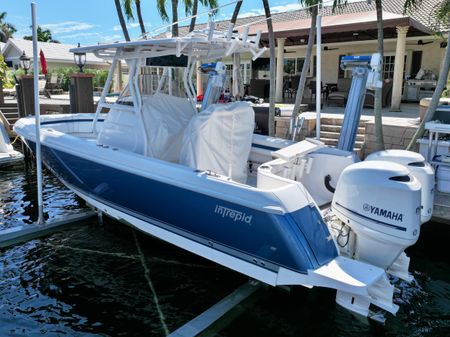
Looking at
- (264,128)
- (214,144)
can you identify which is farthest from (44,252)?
(264,128)

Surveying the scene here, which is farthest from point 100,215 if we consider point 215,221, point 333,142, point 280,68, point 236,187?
point 280,68

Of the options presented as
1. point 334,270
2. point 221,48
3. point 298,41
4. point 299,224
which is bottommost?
point 334,270

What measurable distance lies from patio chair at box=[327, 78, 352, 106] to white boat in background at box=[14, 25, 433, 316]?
728 cm

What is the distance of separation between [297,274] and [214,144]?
1.62 metres

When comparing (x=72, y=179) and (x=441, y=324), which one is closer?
(x=441, y=324)

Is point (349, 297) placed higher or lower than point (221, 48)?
lower

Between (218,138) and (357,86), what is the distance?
64.3 inches

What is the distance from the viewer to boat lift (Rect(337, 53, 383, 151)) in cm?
413

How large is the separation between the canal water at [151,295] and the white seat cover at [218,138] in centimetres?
109

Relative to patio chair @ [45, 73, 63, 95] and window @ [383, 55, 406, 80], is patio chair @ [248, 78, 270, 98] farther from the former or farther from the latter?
patio chair @ [45, 73, 63, 95]

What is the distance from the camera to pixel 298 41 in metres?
14.3

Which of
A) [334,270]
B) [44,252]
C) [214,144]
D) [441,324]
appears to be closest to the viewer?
[334,270]

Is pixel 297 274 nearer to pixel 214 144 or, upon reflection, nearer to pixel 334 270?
pixel 334 270

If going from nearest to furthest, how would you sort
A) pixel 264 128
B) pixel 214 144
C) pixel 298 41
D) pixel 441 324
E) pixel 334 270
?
pixel 334 270
pixel 441 324
pixel 214 144
pixel 264 128
pixel 298 41
